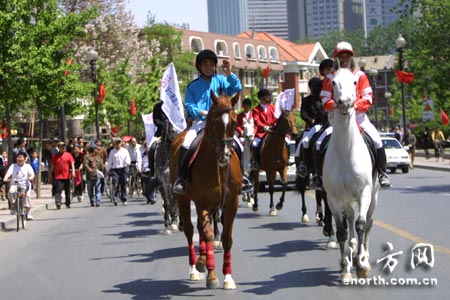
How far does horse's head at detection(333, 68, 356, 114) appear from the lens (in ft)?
34.3

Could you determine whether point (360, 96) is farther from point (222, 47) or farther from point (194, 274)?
point (222, 47)

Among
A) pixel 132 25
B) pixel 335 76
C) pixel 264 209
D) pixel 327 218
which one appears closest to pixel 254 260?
pixel 327 218

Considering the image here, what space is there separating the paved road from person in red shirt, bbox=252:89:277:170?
1.52 m

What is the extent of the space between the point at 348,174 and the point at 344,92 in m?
1.01

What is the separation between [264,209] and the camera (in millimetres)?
22609

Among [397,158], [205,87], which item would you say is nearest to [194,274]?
[205,87]

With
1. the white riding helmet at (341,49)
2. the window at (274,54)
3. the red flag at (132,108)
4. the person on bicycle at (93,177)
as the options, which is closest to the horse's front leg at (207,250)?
the white riding helmet at (341,49)

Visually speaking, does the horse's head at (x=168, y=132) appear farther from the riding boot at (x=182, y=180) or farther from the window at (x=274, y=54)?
the window at (x=274, y=54)

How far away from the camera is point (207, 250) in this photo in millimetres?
10695

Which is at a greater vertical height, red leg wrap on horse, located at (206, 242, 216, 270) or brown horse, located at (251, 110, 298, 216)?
brown horse, located at (251, 110, 298, 216)

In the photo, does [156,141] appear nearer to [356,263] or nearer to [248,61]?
[356,263]

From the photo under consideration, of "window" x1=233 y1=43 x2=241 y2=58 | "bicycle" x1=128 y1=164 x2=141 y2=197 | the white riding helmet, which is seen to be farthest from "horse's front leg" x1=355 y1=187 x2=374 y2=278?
"window" x1=233 y1=43 x2=241 y2=58

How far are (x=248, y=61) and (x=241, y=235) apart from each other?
368ft

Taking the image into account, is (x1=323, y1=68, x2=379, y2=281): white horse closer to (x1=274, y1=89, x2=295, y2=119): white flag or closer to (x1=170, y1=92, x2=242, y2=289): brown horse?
(x1=170, y1=92, x2=242, y2=289): brown horse
